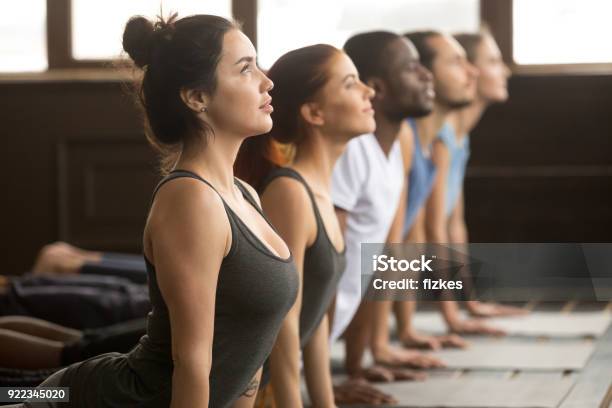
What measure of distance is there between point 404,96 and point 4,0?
3388 millimetres

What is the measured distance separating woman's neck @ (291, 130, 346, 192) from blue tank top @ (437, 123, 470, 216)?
1634 mm

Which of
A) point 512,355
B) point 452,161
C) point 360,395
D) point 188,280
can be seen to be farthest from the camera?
point 452,161

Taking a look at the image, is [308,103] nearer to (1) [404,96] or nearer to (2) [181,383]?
(1) [404,96]

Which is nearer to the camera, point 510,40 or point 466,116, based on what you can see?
point 466,116

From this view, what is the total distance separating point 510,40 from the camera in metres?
5.32

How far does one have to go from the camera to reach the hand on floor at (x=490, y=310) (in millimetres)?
4062

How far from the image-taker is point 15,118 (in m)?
5.38

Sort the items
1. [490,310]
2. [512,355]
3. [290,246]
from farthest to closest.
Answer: [490,310] < [512,355] < [290,246]

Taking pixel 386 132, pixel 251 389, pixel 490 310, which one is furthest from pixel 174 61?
pixel 490 310

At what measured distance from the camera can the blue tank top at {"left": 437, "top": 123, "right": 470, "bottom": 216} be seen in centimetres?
373

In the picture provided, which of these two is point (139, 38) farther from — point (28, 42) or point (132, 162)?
point (28, 42)

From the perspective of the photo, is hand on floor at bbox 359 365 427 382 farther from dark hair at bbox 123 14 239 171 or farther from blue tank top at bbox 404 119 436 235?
dark hair at bbox 123 14 239 171

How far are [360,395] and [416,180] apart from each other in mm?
880

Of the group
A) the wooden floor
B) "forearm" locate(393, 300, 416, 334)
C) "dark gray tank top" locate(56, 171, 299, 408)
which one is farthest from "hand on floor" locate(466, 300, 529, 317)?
"dark gray tank top" locate(56, 171, 299, 408)
